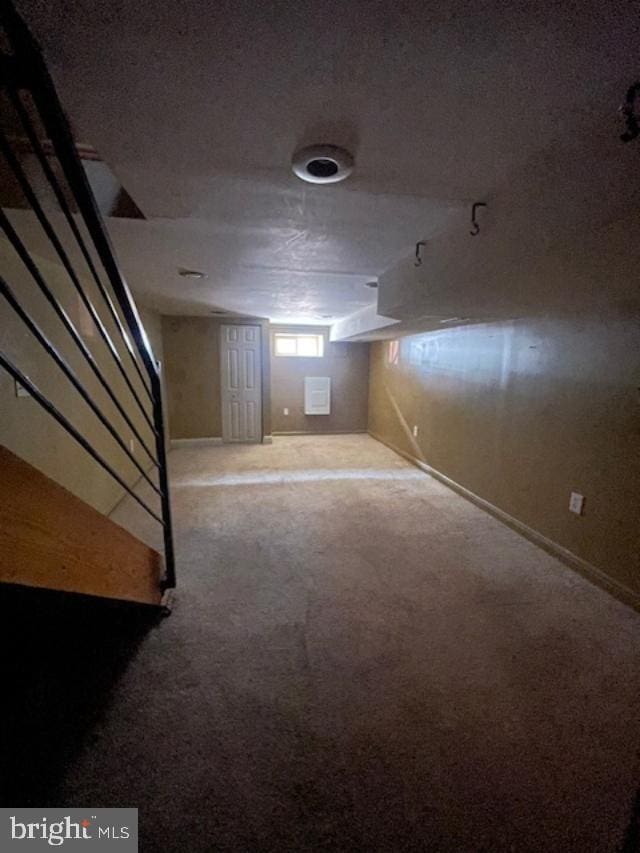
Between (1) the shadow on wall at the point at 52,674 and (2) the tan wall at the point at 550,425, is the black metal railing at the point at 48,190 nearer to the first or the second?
(1) the shadow on wall at the point at 52,674

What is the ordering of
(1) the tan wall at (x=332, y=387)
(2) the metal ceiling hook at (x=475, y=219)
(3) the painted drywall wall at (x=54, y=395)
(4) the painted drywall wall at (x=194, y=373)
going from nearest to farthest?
1. (2) the metal ceiling hook at (x=475, y=219)
2. (3) the painted drywall wall at (x=54, y=395)
3. (4) the painted drywall wall at (x=194, y=373)
4. (1) the tan wall at (x=332, y=387)

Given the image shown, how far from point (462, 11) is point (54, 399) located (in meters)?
2.61

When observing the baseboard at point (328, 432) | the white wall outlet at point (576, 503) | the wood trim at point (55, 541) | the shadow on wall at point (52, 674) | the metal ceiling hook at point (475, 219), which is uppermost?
the metal ceiling hook at point (475, 219)

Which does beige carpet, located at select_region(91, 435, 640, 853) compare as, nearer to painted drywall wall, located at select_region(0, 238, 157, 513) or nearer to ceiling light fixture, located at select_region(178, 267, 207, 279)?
painted drywall wall, located at select_region(0, 238, 157, 513)

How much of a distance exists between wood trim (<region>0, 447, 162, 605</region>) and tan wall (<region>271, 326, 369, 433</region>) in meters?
4.86

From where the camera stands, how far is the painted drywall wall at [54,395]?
186cm

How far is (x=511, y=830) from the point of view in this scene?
980mm

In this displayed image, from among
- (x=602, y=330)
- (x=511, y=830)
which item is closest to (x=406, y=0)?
(x=511, y=830)

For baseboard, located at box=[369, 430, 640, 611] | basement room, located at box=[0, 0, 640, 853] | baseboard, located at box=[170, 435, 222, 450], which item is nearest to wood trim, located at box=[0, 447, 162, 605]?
basement room, located at box=[0, 0, 640, 853]

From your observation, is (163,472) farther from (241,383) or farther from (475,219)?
(241,383)

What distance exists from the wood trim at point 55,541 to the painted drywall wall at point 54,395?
0.98 m

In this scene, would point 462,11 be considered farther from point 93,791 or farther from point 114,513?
point 114,513

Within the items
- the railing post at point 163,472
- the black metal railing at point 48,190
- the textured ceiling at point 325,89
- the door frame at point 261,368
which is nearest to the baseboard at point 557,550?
the textured ceiling at point 325,89

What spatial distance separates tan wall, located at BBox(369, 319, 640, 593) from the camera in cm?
199
